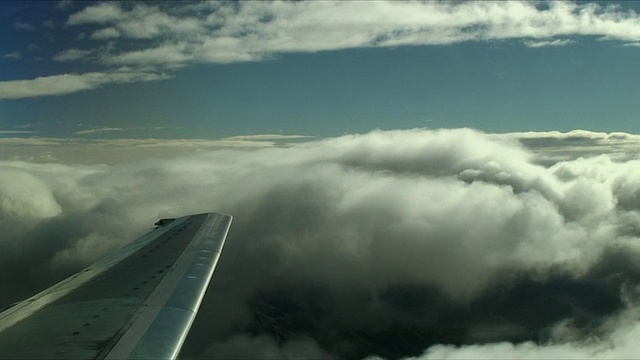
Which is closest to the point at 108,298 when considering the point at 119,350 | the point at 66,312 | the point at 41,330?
the point at 66,312

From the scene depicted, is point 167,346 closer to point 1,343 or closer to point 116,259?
point 1,343

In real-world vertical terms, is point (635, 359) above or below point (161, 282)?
below

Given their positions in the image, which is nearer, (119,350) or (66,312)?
(119,350)

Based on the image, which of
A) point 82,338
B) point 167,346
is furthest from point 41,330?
point 167,346

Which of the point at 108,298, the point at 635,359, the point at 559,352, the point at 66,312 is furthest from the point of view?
the point at 559,352

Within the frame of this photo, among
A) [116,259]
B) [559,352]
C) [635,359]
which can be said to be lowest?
[559,352]

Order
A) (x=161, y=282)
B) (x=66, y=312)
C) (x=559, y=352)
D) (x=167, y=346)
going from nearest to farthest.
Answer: (x=167, y=346) < (x=66, y=312) < (x=161, y=282) < (x=559, y=352)
